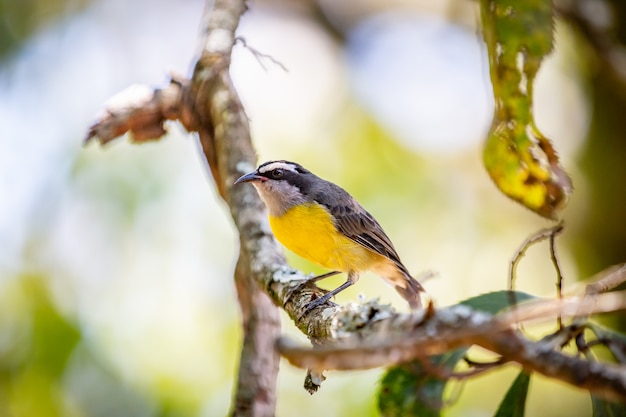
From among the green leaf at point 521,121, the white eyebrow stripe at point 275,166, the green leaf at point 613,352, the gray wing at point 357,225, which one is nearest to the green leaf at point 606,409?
the green leaf at point 613,352

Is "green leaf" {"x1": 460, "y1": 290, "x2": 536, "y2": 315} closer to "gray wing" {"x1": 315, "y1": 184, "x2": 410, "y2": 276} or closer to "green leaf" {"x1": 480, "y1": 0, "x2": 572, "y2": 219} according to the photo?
"green leaf" {"x1": 480, "y1": 0, "x2": 572, "y2": 219}

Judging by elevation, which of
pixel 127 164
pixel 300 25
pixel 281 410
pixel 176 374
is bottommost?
pixel 281 410

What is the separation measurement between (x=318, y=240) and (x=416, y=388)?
2.45 m

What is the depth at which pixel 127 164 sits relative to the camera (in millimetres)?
7766

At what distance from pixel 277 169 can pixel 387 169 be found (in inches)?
133

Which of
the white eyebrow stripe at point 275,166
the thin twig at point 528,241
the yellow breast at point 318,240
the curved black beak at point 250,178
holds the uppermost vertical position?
the white eyebrow stripe at point 275,166

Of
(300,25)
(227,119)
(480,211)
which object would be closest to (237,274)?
(227,119)

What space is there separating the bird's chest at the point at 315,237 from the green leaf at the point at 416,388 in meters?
2.30

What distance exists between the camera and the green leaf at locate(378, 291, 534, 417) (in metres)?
2.15

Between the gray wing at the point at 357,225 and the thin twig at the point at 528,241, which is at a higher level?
the thin twig at the point at 528,241

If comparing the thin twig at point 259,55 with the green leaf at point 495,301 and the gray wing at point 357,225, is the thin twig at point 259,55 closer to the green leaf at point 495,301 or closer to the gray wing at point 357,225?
the gray wing at point 357,225

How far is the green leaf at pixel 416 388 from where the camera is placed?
215 centimetres

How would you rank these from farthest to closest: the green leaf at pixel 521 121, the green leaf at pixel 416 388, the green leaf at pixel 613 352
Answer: the green leaf at pixel 521 121 < the green leaf at pixel 416 388 < the green leaf at pixel 613 352

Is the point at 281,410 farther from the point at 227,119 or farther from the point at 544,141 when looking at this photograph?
the point at 544,141
